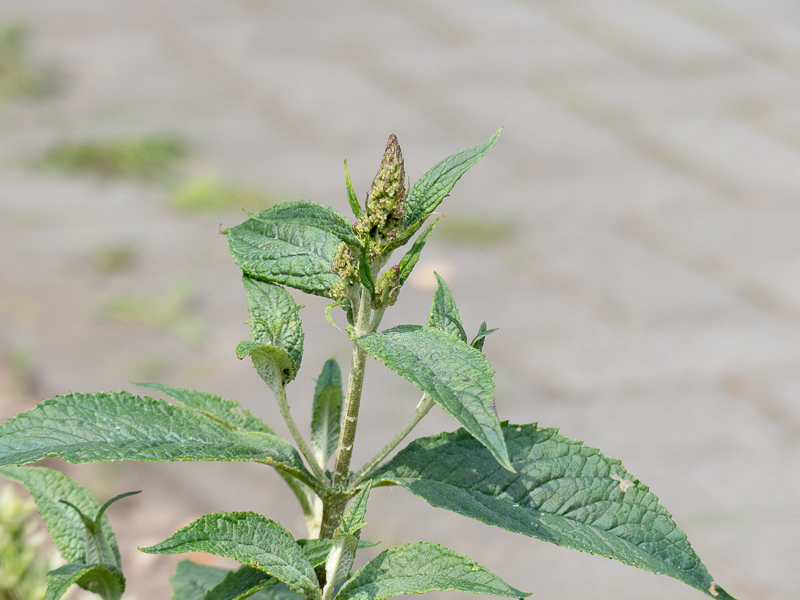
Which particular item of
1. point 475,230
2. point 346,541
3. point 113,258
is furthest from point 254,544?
point 475,230

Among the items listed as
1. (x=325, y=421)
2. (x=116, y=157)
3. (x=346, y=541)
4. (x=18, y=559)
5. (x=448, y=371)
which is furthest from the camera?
(x=116, y=157)

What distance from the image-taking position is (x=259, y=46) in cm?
508

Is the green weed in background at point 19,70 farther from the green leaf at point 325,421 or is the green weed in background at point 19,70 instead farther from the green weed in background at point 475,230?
the green leaf at point 325,421

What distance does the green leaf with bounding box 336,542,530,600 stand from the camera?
0.90m

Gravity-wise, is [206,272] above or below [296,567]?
above

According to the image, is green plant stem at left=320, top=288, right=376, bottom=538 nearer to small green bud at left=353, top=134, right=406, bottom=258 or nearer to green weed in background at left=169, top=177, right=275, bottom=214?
small green bud at left=353, top=134, right=406, bottom=258

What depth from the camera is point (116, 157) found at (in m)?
4.23

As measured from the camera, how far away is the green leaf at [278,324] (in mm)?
1038

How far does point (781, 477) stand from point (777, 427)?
22 centimetres

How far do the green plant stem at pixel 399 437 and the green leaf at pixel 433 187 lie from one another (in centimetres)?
20

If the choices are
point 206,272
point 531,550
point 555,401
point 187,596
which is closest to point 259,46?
point 206,272

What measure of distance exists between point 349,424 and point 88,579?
15.6 inches

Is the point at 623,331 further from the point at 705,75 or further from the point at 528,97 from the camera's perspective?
the point at 705,75

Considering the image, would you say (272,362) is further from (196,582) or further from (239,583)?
(196,582)
